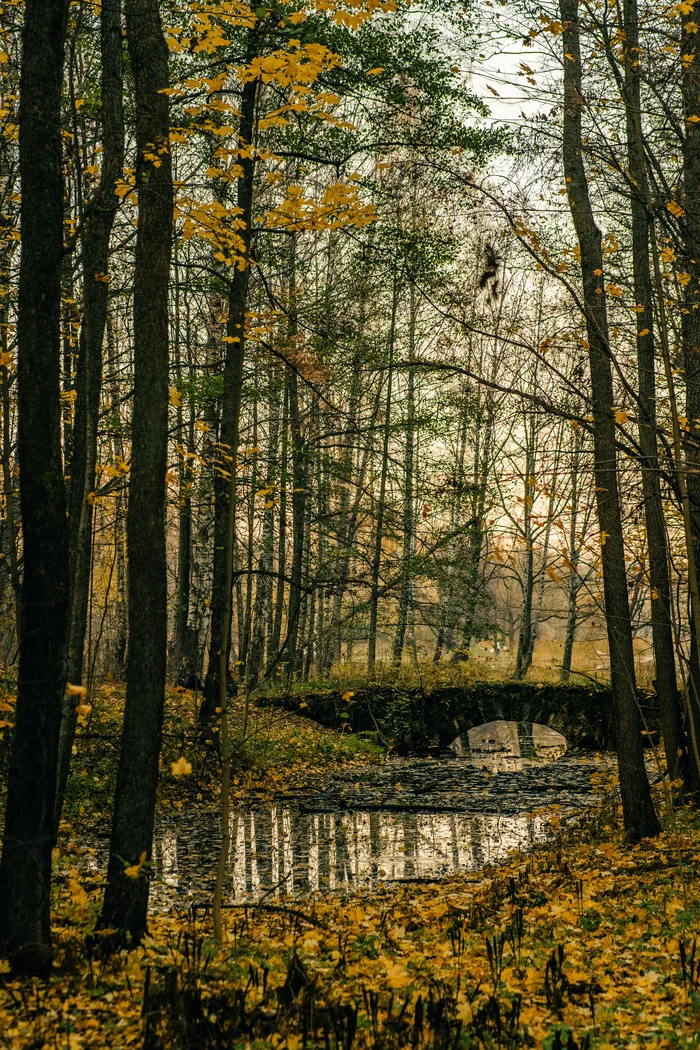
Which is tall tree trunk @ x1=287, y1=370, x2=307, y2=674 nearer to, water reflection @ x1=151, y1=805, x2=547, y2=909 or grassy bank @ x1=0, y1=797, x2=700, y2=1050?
water reflection @ x1=151, y1=805, x2=547, y2=909

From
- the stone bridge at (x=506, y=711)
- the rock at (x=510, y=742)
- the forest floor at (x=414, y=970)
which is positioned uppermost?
the stone bridge at (x=506, y=711)

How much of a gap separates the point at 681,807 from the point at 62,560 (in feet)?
23.7

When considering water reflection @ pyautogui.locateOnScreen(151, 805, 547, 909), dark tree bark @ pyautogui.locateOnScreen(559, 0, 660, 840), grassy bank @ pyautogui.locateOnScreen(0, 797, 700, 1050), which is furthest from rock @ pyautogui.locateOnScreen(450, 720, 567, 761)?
grassy bank @ pyautogui.locateOnScreen(0, 797, 700, 1050)

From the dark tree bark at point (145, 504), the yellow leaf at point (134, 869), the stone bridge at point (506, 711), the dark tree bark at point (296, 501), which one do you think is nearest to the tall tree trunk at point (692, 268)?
the dark tree bark at point (296, 501)

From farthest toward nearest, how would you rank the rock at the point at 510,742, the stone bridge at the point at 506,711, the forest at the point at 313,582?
the stone bridge at the point at 506,711
the rock at the point at 510,742
the forest at the point at 313,582

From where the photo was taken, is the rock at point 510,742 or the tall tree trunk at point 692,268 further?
the rock at point 510,742

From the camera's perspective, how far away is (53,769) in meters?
4.34

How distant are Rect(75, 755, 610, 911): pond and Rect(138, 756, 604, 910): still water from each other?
0.5 inches

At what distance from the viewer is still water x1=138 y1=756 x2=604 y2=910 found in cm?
764

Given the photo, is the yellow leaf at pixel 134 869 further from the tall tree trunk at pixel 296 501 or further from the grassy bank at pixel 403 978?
the tall tree trunk at pixel 296 501

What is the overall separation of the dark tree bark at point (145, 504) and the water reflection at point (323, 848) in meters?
2.12

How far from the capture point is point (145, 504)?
5.12 metres

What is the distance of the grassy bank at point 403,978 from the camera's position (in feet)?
10.9

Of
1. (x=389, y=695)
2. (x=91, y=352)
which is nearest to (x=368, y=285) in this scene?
(x=389, y=695)
